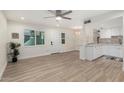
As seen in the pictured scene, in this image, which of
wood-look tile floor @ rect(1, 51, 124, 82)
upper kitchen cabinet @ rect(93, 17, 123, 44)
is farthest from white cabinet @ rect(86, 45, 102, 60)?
upper kitchen cabinet @ rect(93, 17, 123, 44)

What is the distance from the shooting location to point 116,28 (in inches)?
240

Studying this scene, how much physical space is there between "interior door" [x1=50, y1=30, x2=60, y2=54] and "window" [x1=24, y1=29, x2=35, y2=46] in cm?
173

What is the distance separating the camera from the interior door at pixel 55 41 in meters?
7.71

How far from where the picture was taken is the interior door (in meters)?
7.71

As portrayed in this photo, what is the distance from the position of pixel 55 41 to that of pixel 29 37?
95.4 inches

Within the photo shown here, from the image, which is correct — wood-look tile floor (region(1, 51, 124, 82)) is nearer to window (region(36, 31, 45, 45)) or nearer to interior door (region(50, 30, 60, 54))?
window (region(36, 31, 45, 45))

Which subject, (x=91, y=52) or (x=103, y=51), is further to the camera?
(x=103, y=51)

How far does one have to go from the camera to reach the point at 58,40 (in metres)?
8.21

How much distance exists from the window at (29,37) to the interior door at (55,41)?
5.68 ft

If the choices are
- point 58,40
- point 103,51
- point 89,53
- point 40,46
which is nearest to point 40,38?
point 40,46

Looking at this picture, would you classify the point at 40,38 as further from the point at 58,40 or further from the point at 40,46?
the point at 58,40
